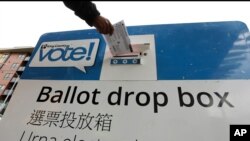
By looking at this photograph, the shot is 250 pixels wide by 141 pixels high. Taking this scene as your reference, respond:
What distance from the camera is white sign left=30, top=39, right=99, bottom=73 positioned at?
101 centimetres

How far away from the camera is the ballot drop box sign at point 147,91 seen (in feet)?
2.41

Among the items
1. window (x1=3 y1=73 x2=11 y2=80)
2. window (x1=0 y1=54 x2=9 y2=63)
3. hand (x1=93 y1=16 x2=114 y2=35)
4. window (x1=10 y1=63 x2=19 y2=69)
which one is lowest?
hand (x1=93 y1=16 x2=114 y2=35)

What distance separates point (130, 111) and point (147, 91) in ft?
0.39

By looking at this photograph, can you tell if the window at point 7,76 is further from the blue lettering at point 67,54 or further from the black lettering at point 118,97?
the black lettering at point 118,97

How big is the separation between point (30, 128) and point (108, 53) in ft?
1.67

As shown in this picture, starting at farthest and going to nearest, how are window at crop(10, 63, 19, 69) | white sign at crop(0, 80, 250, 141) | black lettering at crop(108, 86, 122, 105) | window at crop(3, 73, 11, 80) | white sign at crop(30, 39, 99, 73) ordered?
window at crop(10, 63, 19, 69) < window at crop(3, 73, 11, 80) < white sign at crop(30, 39, 99, 73) < black lettering at crop(108, 86, 122, 105) < white sign at crop(0, 80, 250, 141)

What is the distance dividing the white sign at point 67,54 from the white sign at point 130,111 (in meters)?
0.14

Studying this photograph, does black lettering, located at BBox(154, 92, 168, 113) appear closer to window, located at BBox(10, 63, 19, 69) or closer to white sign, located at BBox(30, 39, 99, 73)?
white sign, located at BBox(30, 39, 99, 73)

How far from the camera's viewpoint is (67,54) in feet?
3.49

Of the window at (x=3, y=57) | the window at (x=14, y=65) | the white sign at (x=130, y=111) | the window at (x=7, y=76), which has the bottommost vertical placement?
the white sign at (x=130, y=111)

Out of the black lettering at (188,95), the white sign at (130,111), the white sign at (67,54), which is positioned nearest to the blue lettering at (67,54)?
the white sign at (67,54)

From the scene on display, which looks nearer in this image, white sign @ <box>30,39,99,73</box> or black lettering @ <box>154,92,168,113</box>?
black lettering @ <box>154,92,168,113</box>

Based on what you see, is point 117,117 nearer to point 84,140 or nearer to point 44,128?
point 84,140

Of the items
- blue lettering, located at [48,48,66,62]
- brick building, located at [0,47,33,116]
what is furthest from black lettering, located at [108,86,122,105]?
brick building, located at [0,47,33,116]
